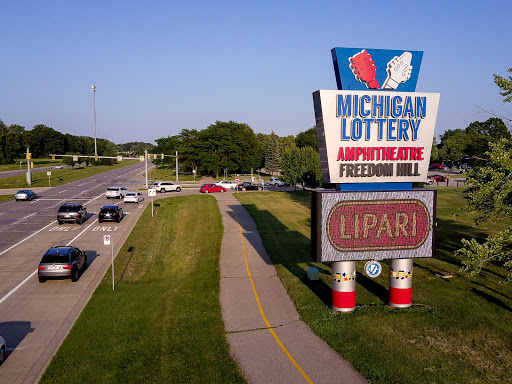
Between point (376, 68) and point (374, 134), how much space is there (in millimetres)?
2452

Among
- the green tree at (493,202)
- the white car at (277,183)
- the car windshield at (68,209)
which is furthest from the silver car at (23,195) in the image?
the green tree at (493,202)

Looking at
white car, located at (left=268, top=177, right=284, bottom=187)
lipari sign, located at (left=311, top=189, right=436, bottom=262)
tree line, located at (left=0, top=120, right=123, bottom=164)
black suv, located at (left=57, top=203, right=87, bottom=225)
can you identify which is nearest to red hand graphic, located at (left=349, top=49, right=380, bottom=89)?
lipari sign, located at (left=311, top=189, right=436, bottom=262)

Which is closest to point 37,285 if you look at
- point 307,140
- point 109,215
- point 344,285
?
point 344,285

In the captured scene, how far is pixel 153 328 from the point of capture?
15461mm

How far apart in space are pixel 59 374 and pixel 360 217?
10.9m

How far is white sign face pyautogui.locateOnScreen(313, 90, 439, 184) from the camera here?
15461 mm

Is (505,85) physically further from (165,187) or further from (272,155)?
(272,155)

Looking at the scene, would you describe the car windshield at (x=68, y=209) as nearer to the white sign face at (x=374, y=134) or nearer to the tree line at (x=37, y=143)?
the white sign face at (x=374, y=134)

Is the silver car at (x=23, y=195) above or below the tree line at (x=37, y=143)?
below

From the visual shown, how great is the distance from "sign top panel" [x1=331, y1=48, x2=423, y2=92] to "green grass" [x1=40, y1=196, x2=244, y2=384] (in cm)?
1020

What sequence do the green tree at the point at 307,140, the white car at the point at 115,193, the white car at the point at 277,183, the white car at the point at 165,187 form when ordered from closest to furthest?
1. the white car at the point at 115,193
2. the white car at the point at 165,187
3. the white car at the point at 277,183
4. the green tree at the point at 307,140

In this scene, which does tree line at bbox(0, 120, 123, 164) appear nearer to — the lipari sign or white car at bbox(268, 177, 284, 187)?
white car at bbox(268, 177, 284, 187)

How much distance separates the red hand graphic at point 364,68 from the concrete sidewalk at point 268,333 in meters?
9.21

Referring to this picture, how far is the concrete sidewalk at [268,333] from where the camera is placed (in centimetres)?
1219
